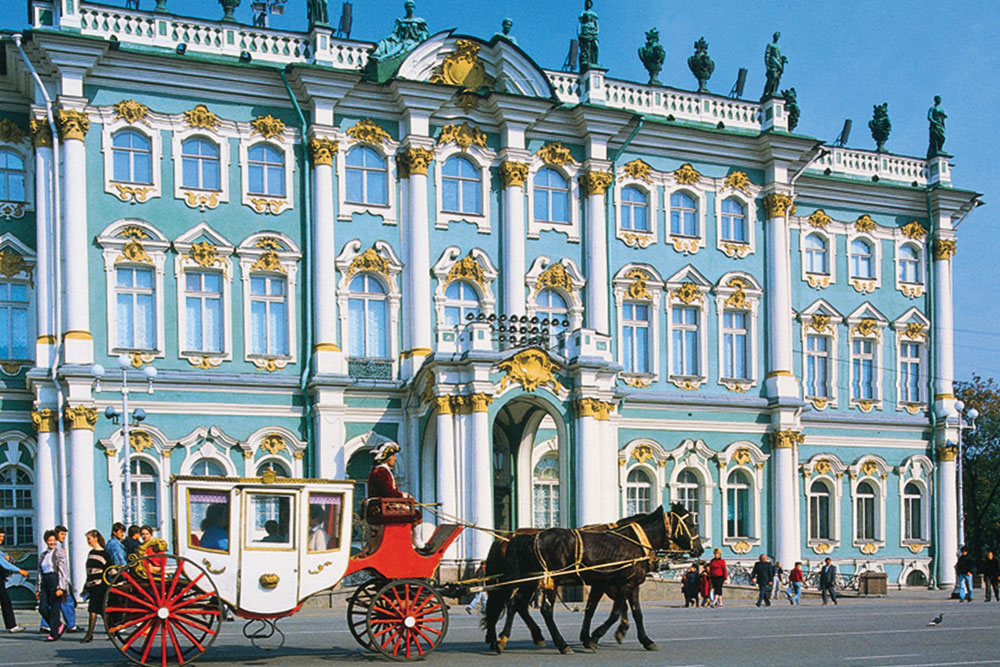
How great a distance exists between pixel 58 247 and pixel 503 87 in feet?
40.7

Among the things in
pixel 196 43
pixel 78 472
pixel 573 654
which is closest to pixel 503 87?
pixel 196 43

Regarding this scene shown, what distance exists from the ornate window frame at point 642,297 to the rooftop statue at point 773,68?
6.89 metres

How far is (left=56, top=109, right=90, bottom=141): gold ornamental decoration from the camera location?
30.7 metres

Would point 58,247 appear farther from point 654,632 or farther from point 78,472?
point 654,632

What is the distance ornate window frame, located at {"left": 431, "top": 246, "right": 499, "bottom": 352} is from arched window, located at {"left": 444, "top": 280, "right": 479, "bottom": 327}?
0.34 feet

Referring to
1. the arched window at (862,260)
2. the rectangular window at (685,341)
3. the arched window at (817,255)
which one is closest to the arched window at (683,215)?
the rectangular window at (685,341)

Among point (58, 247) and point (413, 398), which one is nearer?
point (58, 247)

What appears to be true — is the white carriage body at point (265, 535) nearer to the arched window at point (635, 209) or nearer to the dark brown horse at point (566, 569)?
the dark brown horse at point (566, 569)

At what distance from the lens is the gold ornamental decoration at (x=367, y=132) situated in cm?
3397

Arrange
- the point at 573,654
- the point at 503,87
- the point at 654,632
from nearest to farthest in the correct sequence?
the point at 573,654
the point at 654,632
the point at 503,87

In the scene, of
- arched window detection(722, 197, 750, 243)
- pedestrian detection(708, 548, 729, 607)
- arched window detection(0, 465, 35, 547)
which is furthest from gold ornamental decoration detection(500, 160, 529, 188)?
arched window detection(0, 465, 35, 547)

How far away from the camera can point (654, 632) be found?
20.8 meters

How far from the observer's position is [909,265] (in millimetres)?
42406

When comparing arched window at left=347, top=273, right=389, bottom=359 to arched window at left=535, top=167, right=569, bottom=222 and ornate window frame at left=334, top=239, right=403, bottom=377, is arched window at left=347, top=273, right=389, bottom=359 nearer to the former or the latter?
ornate window frame at left=334, top=239, right=403, bottom=377
